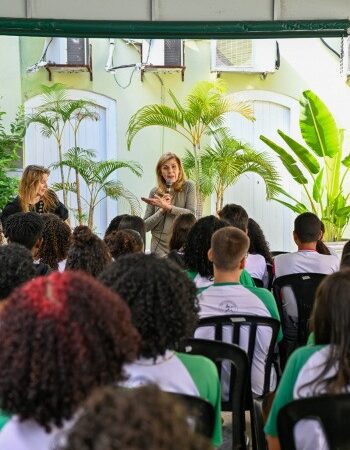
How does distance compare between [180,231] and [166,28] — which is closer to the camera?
[180,231]

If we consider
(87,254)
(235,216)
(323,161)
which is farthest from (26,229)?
(323,161)

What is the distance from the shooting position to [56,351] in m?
1.60

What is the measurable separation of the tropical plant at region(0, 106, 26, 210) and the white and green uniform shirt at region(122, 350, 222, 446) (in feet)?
21.9

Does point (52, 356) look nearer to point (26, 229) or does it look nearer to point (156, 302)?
point (156, 302)

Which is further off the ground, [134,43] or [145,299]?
[134,43]

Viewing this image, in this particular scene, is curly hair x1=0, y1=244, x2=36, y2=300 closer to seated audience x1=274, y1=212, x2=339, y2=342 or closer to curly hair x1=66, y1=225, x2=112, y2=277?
curly hair x1=66, y1=225, x2=112, y2=277

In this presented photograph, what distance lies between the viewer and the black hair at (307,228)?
15.7 ft

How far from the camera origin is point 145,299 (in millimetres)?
2227

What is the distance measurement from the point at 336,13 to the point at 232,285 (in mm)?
2958

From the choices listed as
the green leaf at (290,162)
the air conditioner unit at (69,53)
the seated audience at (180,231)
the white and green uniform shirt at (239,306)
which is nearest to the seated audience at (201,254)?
the white and green uniform shirt at (239,306)

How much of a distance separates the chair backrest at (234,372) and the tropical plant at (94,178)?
6820 mm

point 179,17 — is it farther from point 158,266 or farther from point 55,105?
point 55,105

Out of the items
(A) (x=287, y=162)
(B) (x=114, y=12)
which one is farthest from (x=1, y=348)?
(A) (x=287, y=162)

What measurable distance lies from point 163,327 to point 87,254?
166cm
